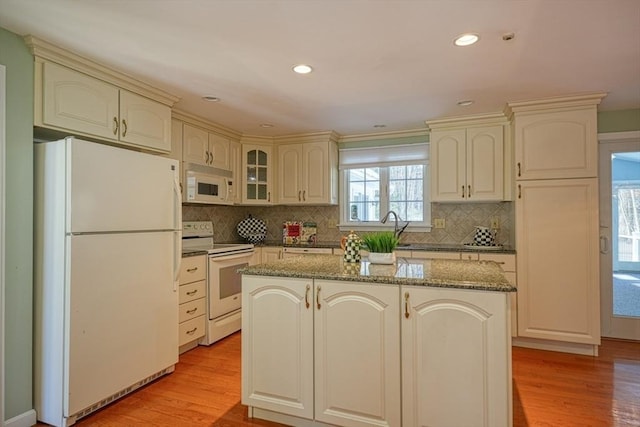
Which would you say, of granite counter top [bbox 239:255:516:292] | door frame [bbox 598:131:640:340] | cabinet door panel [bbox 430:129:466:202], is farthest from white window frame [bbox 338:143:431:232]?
granite counter top [bbox 239:255:516:292]

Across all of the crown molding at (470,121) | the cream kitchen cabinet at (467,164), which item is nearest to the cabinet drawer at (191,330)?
the cream kitchen cabinet at (467,164)

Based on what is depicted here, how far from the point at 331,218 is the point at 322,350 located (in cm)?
292

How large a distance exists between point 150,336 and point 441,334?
203 centimetres

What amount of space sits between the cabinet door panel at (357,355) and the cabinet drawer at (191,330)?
169 cm

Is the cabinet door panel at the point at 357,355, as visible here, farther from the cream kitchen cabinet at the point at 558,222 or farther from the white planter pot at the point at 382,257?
the cream kitchen cabinet at the point at 558,222

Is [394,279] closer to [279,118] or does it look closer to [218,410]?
[218,410]

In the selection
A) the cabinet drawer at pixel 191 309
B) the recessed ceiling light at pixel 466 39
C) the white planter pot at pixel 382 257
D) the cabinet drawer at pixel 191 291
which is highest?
the recessed ceiling light at pixel 466 39

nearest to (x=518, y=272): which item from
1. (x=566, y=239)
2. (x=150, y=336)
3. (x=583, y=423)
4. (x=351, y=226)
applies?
(x=566, y=239)

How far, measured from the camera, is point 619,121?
3602 millimetres

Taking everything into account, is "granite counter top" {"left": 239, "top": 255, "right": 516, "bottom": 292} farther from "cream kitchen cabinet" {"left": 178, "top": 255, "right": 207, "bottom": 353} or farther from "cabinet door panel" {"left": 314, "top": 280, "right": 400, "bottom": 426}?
"cream kitchen cabinet" {"left": 178, "top": 255, "right": 207, "bottom": 353}

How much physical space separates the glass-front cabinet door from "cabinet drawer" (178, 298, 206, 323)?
1.53 m

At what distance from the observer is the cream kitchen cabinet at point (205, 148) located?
3.69 meters

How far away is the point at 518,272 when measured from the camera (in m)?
3.42

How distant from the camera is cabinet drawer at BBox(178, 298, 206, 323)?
3.22 metres
